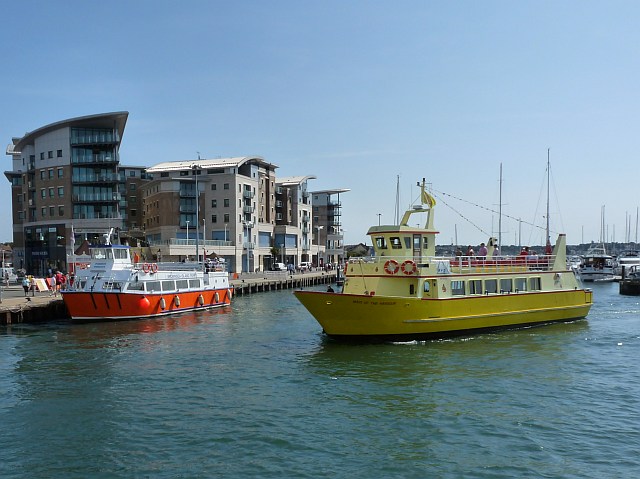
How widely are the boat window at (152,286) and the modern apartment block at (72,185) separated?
35.9 meters

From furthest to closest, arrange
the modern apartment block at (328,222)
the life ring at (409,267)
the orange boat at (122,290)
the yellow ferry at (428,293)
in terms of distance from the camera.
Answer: the modern apartment block at (328,222) → the orange boat at (122,290) → the life ring at (409,267) → the yellow ferry at (428,293)

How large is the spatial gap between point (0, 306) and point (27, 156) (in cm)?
5095

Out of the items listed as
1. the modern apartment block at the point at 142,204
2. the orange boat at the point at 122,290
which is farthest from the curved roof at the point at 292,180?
the orange boat at the point at 122,290

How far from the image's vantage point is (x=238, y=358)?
983 inches

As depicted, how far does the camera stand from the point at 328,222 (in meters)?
132

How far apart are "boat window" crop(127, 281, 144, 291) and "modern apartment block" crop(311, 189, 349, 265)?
90339mm

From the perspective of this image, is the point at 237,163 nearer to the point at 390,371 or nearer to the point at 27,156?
the point at 27,156

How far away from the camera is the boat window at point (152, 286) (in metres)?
39.1

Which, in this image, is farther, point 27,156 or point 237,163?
point 237,163

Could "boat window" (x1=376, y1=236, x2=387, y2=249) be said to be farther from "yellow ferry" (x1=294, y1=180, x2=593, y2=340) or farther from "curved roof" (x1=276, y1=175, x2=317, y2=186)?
"curved roof" (x1=276, y1=175, x2=317, y2=186)

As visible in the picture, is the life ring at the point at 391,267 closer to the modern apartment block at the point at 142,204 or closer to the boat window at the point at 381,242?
the boat window at the point at 381,242

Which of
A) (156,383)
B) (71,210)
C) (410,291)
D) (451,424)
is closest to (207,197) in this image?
(71,210)

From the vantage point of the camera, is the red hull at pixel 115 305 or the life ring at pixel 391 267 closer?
the life ring at pixel 391 267

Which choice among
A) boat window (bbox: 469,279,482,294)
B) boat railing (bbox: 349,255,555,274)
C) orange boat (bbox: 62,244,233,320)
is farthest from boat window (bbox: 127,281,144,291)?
boat window (bbox: 469,279,482,294)
